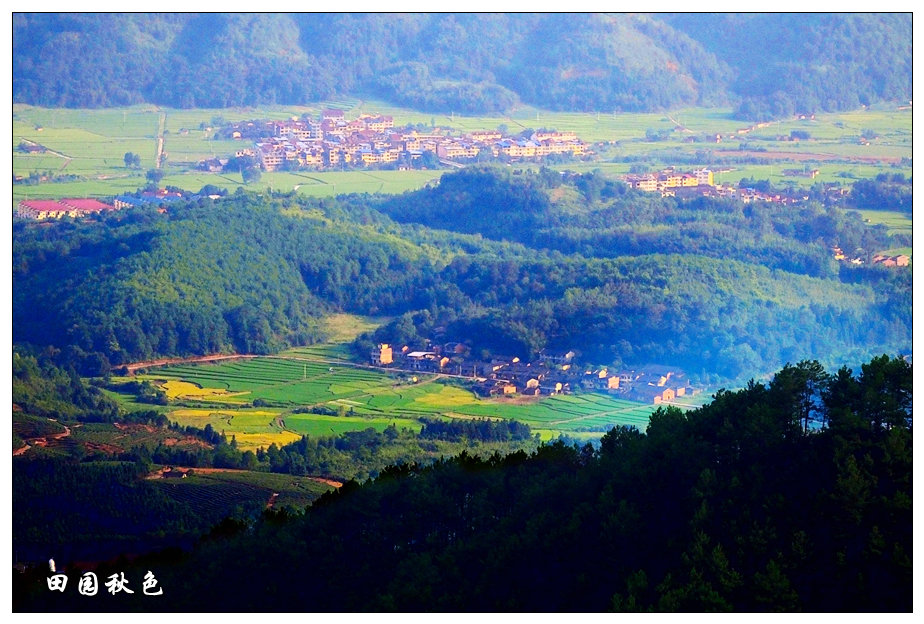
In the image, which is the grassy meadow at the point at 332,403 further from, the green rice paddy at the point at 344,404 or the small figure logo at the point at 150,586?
the small figure logo at the point at 150,586

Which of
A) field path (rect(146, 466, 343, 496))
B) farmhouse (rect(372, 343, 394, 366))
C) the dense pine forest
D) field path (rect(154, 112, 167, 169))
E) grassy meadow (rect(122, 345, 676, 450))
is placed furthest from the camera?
field path (rect(154, 112, 167, 169))

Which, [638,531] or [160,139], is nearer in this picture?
[638,531]

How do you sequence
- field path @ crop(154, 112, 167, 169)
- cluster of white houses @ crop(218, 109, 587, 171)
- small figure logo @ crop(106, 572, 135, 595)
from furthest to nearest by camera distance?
field path @ crop(154, 112, 167, 169)
cluster of white houses @ crop(218, 109, 587, 171)
small figure logo @ crop(106, 572, 135, 595)

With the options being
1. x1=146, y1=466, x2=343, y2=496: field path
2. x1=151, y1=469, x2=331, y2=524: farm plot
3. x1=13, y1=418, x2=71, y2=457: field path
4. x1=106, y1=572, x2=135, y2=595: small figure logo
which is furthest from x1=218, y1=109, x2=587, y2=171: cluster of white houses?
x1=106, y1=572, x2=135, y2=595: small figure logo

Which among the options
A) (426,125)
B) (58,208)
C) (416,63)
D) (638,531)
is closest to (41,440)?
(638,531)

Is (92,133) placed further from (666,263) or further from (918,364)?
(918,364)

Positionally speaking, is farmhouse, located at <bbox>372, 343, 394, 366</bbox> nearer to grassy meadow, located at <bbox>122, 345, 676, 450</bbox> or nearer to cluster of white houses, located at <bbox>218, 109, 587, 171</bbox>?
grassy meadow, located at <bbox>122, 345, 676, 450</bbox>

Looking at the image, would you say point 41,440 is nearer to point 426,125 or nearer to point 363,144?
point 363,144
